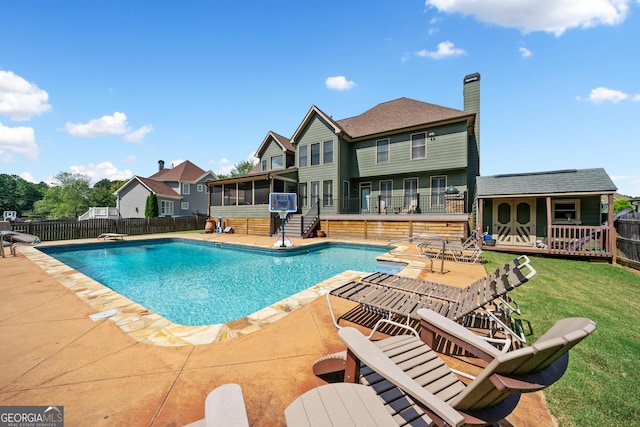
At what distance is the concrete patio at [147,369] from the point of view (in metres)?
2.07

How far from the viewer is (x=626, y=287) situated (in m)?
5.89

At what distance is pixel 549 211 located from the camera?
10.3 metres

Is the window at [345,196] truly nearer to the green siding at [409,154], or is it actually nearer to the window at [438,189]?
the green siding at [409,154]

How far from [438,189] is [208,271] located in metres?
14.3

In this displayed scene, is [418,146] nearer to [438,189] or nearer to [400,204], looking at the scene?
[438,189]

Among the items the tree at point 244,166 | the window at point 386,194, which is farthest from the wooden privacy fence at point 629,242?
the tree at point 244,166

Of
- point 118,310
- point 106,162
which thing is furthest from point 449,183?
point 106,162

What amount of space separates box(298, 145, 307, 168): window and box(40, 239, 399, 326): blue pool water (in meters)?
7.87

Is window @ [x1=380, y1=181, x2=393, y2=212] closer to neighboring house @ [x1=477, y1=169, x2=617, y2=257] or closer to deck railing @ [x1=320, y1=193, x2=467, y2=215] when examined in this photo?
deck railing @ [x1=320, y1=193, x2=467, y2=215]

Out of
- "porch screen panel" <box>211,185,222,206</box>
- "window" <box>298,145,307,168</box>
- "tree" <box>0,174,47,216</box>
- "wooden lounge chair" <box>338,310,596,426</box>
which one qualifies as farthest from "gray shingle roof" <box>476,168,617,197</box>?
"tree" <box>0,174,47,216</box>

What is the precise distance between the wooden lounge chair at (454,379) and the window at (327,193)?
15609 millimetres

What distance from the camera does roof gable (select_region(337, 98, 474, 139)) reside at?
626 inches

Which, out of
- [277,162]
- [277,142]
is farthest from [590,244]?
[277,142]

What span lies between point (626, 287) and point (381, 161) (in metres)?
13.1
